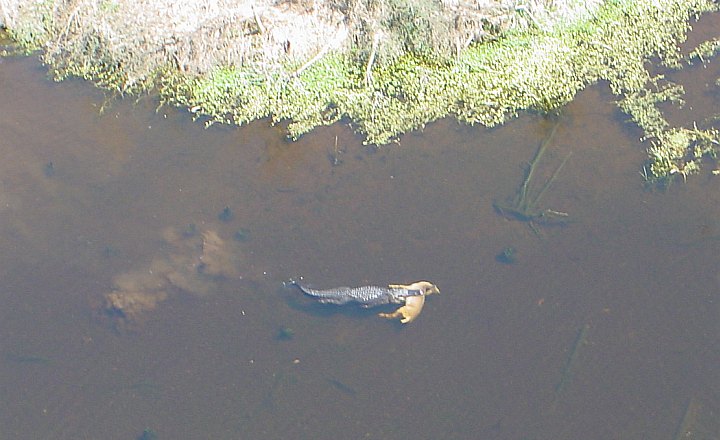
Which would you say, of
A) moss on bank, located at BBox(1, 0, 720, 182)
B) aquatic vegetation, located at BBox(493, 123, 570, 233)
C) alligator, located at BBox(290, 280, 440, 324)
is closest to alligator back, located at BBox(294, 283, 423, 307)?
alligator, located at BBox(290, 280, 440, 324)

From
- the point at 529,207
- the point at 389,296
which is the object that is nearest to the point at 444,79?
the point at 529,207

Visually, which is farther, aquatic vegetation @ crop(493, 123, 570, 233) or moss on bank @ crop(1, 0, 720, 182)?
moss on bank @ crop(1, 0, 720, 182)

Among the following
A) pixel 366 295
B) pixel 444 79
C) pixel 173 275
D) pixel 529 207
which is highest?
pixel 444 79

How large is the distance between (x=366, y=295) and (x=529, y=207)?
1622mm

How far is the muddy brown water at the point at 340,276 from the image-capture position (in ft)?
16.1

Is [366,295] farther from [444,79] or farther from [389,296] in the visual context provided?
[444,79]

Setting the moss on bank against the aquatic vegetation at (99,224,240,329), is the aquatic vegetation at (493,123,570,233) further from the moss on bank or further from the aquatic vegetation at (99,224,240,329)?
the aquatic vegetation at (99,224,240,329)

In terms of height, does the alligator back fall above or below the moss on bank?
below

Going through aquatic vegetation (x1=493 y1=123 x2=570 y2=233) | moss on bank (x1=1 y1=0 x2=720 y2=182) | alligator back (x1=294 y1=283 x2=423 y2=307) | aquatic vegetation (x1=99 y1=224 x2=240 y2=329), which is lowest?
aquatic vegetation (x1=99 y1=224 x2=240 y2=329)

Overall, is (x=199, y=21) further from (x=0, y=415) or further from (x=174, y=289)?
(x=0, y=415)

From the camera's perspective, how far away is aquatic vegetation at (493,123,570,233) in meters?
5.73

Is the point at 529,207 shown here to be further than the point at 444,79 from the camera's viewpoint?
No

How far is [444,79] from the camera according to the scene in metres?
6.95

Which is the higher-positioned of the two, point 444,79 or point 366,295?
point 444,79
